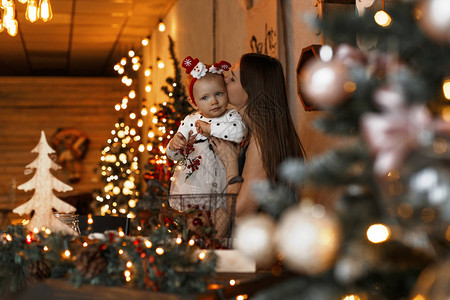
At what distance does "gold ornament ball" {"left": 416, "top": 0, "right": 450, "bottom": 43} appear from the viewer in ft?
2.59

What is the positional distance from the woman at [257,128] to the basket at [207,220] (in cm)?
17

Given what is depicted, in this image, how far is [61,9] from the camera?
640cm

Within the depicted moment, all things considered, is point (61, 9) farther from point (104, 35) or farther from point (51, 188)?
point (51, 188)

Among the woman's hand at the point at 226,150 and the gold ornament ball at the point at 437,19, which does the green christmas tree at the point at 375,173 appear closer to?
the gold ornament ball at the point at 437,19

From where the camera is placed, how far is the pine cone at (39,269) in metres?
1.52

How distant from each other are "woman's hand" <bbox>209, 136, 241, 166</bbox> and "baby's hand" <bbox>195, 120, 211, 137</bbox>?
5 cm

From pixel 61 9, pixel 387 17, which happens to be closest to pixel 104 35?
pixel 61 9

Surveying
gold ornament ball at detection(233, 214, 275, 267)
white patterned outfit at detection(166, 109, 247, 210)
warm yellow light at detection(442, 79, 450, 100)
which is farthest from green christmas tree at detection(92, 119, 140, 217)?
warm yellow light at detection(442, 79, 450, 100)

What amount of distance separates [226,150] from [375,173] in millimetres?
1230

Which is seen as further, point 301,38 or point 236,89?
point 301,38

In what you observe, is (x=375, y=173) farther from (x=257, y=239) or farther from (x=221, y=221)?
(x=221, y=221)

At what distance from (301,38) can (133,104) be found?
7545mm

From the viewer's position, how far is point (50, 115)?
9883 mm

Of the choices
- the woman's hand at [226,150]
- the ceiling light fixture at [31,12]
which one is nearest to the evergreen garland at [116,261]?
the woman's hand at [226,150]
